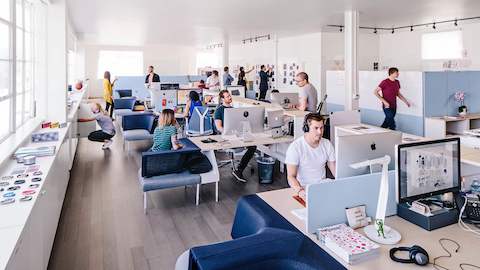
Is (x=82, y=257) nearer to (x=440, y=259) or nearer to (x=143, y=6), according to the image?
(x=440, y=259)

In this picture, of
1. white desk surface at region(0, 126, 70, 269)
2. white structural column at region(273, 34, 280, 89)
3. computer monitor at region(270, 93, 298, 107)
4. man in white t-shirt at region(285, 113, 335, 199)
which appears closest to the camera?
white desk surface at region(0, 126, 70, 269)

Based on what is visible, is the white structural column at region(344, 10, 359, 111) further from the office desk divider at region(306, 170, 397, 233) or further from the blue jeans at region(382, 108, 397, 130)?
the office desk divider at region(306, 170, 397, 233)

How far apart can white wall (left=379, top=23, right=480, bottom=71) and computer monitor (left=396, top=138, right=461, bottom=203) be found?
317 inches

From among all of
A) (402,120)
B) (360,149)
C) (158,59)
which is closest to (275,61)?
(402,120)

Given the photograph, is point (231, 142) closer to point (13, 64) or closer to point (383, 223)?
point (13, 64)

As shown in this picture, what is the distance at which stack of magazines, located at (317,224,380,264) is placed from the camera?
1.74 metres

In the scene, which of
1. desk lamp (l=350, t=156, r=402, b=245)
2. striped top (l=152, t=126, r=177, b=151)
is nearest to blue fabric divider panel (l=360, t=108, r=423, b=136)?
striped top (l=152, t=126, r=177, b=151)

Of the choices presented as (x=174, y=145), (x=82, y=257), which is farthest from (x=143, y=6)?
(x=82, y=257)

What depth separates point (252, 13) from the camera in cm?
780

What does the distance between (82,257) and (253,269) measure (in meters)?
2.25

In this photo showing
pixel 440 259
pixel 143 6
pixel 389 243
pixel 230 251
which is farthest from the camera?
pixel 143 6

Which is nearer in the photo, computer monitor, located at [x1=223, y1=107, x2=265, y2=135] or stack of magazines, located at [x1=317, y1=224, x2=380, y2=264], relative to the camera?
stack of magazines, located at [x1=317, y1=224, x2=380, y2=264]

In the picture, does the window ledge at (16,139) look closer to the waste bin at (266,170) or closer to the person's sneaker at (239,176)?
the person's sneaker at (239,176)

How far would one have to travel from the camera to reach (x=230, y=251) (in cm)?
153
